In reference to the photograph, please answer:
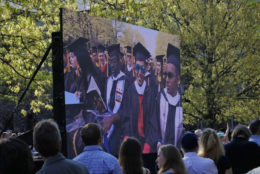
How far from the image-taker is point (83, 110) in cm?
705

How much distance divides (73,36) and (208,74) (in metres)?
12.6

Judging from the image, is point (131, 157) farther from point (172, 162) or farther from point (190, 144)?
point (190, 144)

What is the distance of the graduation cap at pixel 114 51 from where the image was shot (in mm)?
7846

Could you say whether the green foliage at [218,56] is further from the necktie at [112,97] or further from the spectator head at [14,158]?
the spectator head at [14,158]

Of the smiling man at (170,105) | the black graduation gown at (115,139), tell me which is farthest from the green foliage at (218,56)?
the black graduation gown at (115,139)

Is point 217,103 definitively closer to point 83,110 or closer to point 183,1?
point 183,1

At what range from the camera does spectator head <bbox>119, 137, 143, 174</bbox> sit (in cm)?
470

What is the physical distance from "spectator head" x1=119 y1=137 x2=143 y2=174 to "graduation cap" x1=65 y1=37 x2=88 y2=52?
2.54 metres

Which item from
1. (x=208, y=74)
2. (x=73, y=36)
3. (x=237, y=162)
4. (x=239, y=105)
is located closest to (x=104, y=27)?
(x=73, y=36)

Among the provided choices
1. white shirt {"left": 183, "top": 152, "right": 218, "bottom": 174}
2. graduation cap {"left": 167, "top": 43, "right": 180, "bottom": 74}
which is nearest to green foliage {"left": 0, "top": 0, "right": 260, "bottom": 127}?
graduation cap {"left": 167, "top": 43, "right": 180, "bottom": 74}

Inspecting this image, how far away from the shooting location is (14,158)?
2621 millimetres

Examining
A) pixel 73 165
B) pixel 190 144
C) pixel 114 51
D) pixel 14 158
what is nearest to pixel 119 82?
pixel 114 51

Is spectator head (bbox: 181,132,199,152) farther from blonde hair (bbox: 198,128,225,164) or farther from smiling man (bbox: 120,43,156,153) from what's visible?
smiling man (bbox: 120,43,156,153)

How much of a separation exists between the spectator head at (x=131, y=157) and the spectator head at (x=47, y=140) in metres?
1.55
